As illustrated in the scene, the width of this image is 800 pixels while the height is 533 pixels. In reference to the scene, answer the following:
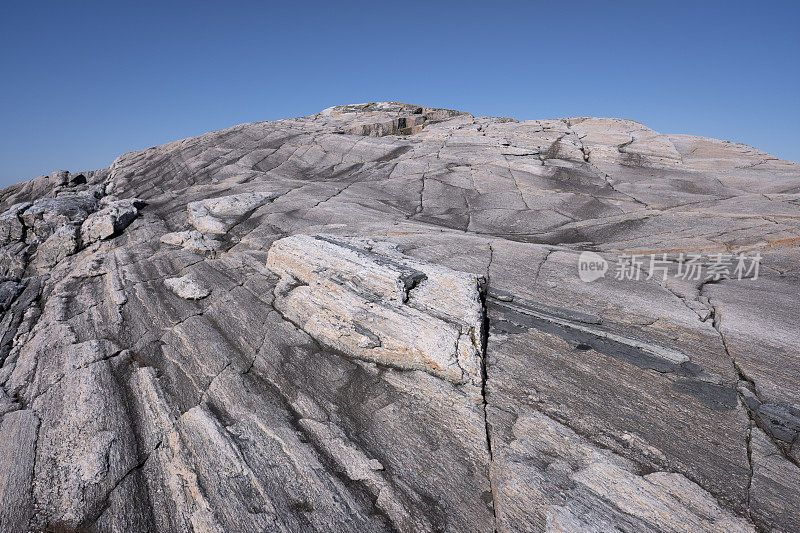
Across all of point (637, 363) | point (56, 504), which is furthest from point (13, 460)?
point (637, 363)

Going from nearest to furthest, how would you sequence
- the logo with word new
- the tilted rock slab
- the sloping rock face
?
the sloping rock face, the tilted rock slab, the logo with word new

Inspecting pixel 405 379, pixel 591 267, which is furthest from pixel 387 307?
pixel 591 267

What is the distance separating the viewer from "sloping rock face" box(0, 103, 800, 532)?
525 centimetres

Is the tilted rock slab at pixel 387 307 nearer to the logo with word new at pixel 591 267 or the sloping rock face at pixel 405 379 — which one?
the sloping rock face at pixel 405 379

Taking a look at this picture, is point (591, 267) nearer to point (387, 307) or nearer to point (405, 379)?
point (387, 307)

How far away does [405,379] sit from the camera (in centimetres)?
735

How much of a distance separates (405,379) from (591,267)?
22.6ft

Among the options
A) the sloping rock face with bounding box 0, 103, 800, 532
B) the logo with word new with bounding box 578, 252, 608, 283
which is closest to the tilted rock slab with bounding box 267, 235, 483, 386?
the sloping rock face with bounding box 0, 103, 800, 532

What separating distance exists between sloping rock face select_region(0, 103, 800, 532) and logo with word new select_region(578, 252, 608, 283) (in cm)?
15

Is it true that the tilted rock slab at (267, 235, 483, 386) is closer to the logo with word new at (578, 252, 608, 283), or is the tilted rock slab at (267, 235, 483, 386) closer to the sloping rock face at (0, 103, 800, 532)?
the sloping rock face at (0, 103, 800, 532)

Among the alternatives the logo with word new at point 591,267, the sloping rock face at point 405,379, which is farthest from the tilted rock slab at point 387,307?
the logo with word new at point 591,267

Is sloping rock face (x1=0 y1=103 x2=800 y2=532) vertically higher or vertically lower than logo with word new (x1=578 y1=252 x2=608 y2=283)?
lower

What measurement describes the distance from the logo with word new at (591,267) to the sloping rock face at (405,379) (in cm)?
15

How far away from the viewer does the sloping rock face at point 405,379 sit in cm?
525
